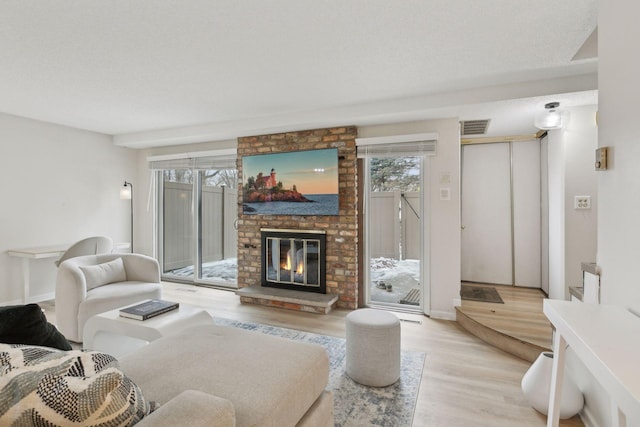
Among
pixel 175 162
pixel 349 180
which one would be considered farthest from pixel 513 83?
pixel 175 162

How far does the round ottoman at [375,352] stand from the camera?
2.17 m

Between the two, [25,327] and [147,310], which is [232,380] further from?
[147,310]

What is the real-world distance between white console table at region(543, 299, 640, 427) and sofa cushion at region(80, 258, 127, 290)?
366cm

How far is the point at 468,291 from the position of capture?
3934 millimetres

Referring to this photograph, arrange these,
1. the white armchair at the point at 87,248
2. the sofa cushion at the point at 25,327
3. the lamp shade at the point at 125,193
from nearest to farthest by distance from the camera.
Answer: the sofa cushion at the point at 25,327
the white armchair at the point at 87,248
the lamp shade at the point at 125,193

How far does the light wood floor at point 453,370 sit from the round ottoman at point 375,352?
0.83ft

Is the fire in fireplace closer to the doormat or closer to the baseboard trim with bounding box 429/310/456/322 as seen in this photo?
the baseboard trim with bounding box 429/310/456/322

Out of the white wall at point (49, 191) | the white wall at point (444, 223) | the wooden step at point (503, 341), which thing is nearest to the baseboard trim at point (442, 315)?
the white wall at point (444, 223)

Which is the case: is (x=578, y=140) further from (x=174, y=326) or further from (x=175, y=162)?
(x=175, y=162)

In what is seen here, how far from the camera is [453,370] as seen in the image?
2.39m

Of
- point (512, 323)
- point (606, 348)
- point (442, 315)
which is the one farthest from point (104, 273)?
point (512, 323)

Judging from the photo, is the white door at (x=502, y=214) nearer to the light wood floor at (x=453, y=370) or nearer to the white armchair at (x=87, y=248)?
the light wood floor at (x=453, y=370)

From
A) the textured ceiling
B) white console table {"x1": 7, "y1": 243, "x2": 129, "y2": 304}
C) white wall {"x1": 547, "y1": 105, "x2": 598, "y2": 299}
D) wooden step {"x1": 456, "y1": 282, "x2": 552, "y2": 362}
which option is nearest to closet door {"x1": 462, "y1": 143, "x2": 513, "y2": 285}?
wooden step {"x1": 456, "y1": 282, "x2": 552, "y2": 362}

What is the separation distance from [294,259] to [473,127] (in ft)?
9.06
